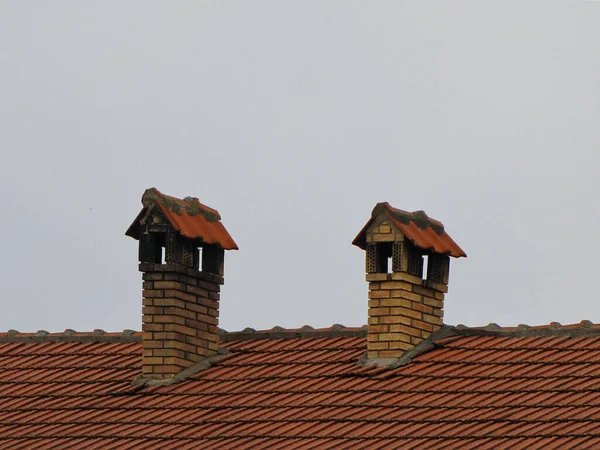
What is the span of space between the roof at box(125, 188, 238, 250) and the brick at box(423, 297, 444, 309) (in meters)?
2.46

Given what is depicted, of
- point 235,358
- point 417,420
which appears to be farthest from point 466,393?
point 235,358

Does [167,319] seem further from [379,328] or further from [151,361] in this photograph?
[379,328]

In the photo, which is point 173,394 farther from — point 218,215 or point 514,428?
point 514,428

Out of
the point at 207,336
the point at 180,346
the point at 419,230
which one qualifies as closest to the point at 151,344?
the point at 180,346

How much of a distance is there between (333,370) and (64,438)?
289 centimetres

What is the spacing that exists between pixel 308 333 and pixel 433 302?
1.49m

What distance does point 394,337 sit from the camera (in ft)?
60.2

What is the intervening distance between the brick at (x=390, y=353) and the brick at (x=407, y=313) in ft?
1.32

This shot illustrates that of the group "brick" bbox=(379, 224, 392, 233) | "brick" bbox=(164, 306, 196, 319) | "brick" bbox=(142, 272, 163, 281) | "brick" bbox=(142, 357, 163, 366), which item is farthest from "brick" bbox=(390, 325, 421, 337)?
"brick" bbox=(142, 272, 163, 281)

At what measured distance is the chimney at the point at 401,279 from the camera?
726 inches

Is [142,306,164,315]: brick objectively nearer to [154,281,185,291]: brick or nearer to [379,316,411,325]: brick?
[154,281,185,291]: brick

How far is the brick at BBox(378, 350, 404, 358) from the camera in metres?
18.3

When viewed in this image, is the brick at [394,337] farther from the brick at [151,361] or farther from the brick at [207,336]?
the brick at [151,361]

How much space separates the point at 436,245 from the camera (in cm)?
1902
